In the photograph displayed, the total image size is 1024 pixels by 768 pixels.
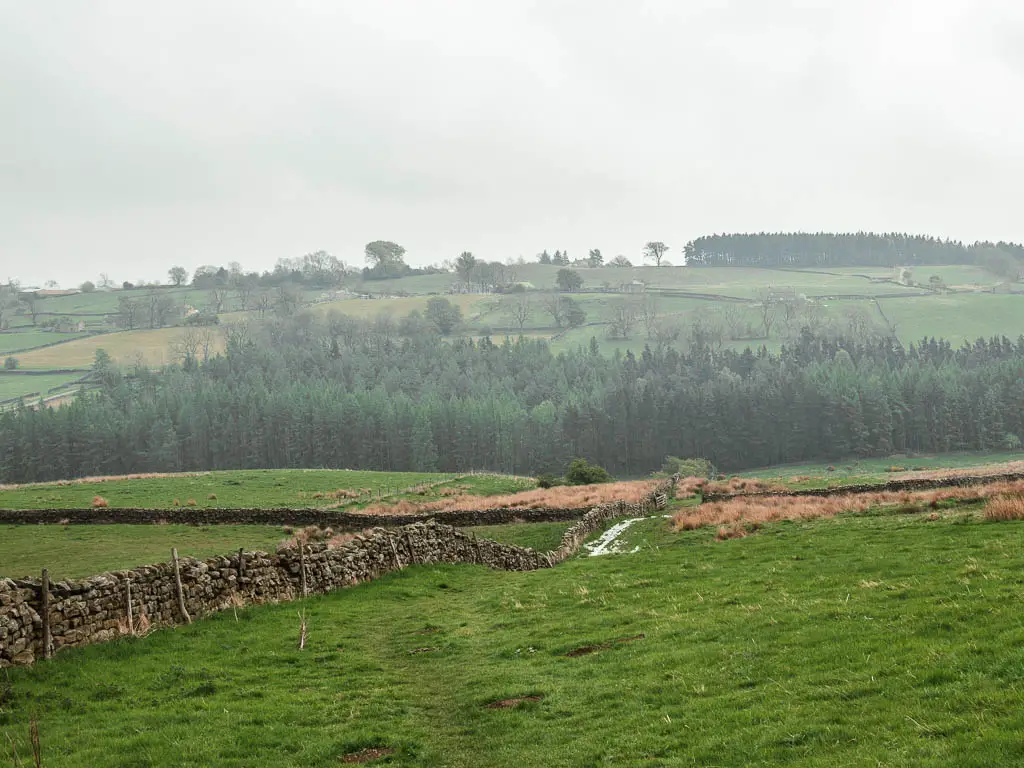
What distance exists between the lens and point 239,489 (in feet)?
231

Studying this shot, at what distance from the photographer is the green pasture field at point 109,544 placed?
114 feet

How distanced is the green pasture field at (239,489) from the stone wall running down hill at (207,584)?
98.3 ft

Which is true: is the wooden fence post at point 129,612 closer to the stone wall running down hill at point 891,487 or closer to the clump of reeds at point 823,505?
the clump of reeds at point 823,505

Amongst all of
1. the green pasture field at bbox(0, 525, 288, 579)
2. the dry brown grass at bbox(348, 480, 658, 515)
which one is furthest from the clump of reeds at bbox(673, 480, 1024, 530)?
the green pasture field at bbox(0, 525, 288, 579)

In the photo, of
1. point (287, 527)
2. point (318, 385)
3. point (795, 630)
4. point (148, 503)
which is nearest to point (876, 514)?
point (795, 630)

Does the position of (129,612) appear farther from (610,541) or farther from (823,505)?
(823,505)

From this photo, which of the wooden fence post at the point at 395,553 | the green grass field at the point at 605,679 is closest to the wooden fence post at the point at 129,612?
the green grass field at the point at 605,679

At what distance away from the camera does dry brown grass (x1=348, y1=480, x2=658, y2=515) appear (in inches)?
2031

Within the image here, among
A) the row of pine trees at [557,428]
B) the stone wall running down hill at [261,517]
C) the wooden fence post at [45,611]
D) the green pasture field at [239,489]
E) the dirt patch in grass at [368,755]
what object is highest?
the wooden fence post at [45,611]

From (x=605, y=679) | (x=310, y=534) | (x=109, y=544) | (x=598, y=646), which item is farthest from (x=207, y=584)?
(x=109, y=544)

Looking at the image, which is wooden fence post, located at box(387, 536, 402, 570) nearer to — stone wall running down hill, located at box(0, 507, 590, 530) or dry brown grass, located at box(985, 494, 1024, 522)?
dry brown grass, located at box(985, 494, 1024, 522)

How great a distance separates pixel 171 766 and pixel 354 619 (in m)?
10.2

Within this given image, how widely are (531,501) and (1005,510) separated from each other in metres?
32.1

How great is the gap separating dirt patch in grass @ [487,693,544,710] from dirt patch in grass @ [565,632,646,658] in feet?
8.45
